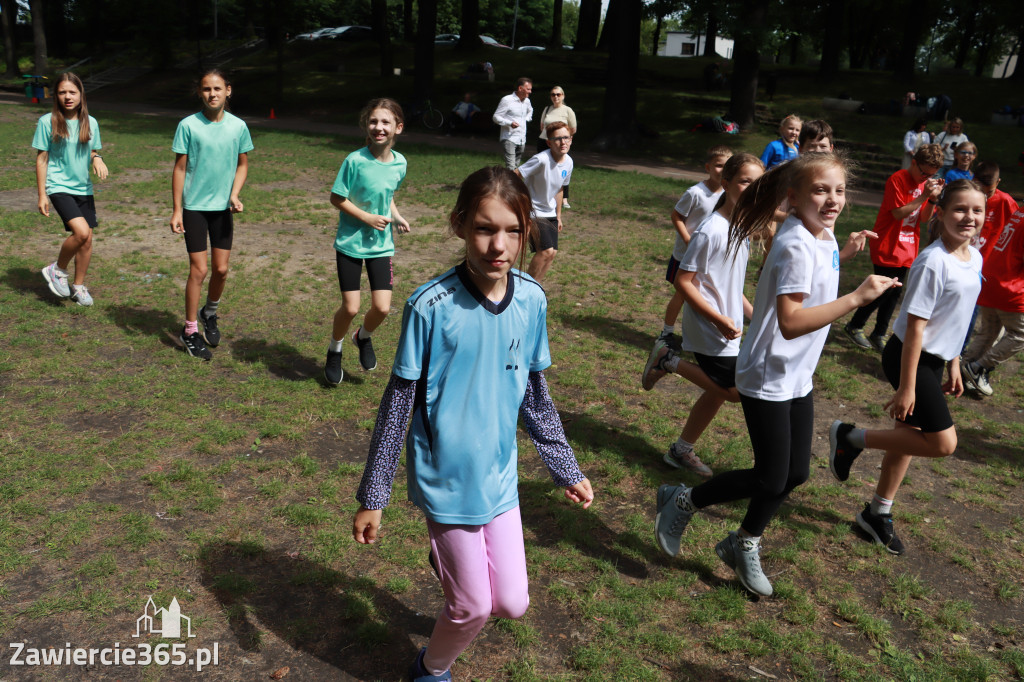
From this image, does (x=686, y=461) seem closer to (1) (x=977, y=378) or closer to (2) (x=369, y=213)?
(2) (x=369, y=213)

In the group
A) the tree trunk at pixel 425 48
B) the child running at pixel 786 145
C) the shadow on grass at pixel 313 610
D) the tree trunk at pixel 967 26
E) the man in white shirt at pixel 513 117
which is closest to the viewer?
the shadow on grass at pixel 313 610

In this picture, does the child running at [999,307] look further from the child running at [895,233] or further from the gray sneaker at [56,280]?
the gray sneaker at [56,280]

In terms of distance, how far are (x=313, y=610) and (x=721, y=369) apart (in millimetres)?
2648

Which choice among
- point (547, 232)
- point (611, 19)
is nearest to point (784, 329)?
point (547, 232)

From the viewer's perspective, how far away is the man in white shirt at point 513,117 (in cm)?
1500

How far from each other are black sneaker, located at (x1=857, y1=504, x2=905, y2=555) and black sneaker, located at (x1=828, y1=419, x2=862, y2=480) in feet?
0.98

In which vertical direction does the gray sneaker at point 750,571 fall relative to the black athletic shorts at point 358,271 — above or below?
below

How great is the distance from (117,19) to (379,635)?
209 feet

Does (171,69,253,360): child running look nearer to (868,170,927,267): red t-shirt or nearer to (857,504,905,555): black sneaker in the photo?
(857,504,905,555): black sneaker

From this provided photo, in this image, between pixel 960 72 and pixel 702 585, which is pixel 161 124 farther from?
pixel 960 72

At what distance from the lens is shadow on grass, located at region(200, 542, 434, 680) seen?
3.43 metres

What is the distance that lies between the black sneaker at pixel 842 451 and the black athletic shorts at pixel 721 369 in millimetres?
746

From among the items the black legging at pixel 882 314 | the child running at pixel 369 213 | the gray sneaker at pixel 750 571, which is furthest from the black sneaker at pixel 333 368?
the black legging at pixel 882 314
